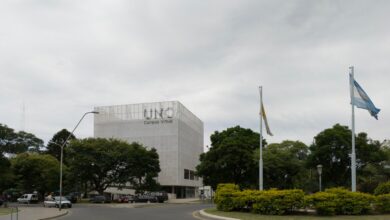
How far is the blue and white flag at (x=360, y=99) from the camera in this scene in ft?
96.7

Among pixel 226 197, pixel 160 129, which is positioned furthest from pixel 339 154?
pixel 160 129

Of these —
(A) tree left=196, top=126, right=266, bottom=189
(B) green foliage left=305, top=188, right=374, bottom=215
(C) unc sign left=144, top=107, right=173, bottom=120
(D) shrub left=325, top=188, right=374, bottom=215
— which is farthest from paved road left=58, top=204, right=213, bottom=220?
(C) unc sign left=144, top=107, right=173, bottom=120

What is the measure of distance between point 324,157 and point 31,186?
4760 cm

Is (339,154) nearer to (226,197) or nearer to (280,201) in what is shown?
(226,197)

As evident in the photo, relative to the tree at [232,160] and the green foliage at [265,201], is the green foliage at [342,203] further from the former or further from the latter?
the tree at [232,160]

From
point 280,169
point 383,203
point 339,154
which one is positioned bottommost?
point 383,203

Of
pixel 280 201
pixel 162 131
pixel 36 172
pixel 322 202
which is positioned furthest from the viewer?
pixel 162 131

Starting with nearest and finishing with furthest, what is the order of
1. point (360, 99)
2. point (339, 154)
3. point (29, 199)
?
point (360, 99)
point (339, 154)
point (29, 199)

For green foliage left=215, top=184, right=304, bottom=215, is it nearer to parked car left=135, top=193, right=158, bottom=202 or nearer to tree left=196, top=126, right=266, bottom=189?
tree left=196, top=126, right=266, bottom=189

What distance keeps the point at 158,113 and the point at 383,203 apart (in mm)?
77880

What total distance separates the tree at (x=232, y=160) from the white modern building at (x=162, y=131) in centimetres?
3156

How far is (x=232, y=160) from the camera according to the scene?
211 feet

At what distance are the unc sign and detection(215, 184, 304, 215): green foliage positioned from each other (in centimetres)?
6870

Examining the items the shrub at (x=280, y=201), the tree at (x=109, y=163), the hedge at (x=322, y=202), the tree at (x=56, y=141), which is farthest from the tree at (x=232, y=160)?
the tree at (x=56, y=141)
